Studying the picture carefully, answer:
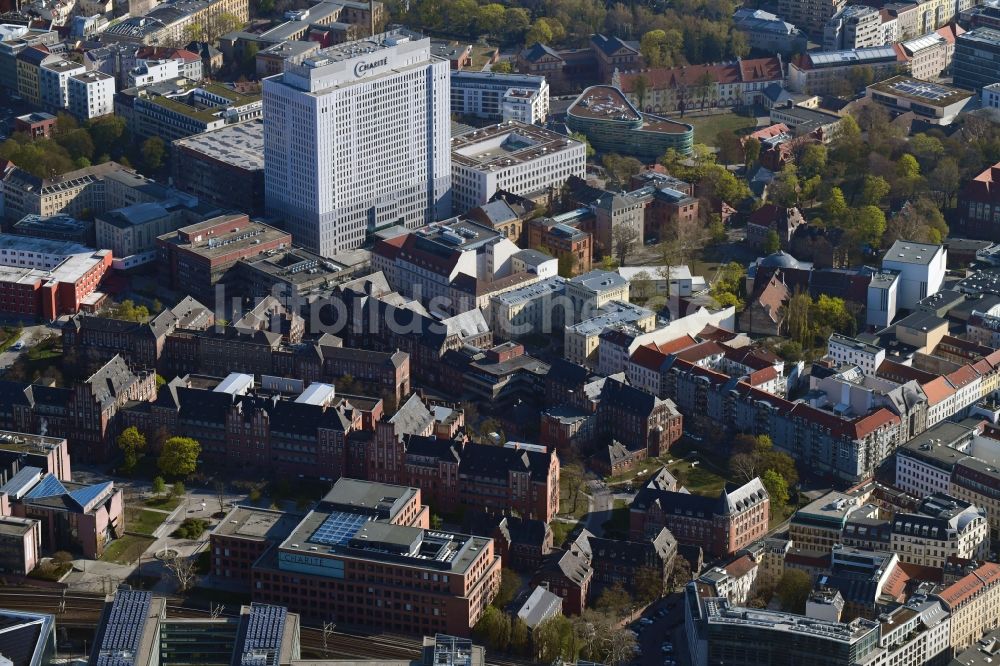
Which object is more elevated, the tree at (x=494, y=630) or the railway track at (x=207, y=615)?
the tree at (x=494, y=630)

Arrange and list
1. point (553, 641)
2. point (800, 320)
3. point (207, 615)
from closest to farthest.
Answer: point (553, 641) → point (207, 615) → point (800, 320)

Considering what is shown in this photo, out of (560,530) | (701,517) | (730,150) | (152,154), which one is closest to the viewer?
(701,517)

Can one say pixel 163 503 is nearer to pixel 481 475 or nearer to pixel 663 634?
pixel 481 475

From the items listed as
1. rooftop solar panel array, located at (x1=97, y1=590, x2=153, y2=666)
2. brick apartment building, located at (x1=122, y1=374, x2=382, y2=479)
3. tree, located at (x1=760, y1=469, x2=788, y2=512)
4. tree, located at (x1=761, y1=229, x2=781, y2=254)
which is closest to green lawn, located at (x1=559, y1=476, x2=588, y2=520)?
tree, located at (x1=760, y1=469, x2=788, y2=512)

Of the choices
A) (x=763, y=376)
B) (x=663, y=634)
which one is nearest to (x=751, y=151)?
(x=763, y=376)

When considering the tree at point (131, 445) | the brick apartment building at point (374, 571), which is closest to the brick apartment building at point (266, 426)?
the tree at point (131, 445)

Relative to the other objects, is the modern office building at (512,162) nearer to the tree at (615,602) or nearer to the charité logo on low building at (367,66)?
the charité logo on low building at (367,66)

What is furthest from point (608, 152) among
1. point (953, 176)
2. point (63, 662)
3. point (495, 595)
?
point (63, 662)
